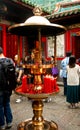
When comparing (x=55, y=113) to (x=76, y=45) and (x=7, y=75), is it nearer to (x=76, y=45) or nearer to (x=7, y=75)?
(x=7, y=75)

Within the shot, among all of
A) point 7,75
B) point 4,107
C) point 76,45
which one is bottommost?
point 4,107

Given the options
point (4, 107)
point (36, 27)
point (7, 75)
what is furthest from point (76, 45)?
point (36, 27)

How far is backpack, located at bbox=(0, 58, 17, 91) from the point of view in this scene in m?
4.43

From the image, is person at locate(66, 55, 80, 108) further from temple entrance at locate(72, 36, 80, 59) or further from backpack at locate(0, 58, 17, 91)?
temple entrance at locate(72, 36, 80, 59)

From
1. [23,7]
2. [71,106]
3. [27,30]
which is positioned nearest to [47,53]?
[23,7]

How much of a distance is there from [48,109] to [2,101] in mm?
2111

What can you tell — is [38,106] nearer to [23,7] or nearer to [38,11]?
[38,11]

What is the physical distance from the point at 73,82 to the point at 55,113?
112cm

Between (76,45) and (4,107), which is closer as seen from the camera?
(4,107)

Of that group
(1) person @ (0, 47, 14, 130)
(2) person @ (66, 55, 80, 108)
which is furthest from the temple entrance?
(1) person @ (0, 47, 14, 130)

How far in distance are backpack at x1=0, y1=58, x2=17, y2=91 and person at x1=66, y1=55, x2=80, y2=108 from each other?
2.32 meters

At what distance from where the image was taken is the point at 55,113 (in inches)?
236

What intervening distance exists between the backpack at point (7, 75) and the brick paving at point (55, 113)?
1.01m

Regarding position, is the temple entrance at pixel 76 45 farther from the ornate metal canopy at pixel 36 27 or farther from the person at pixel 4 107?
the person at pixel 4 107
